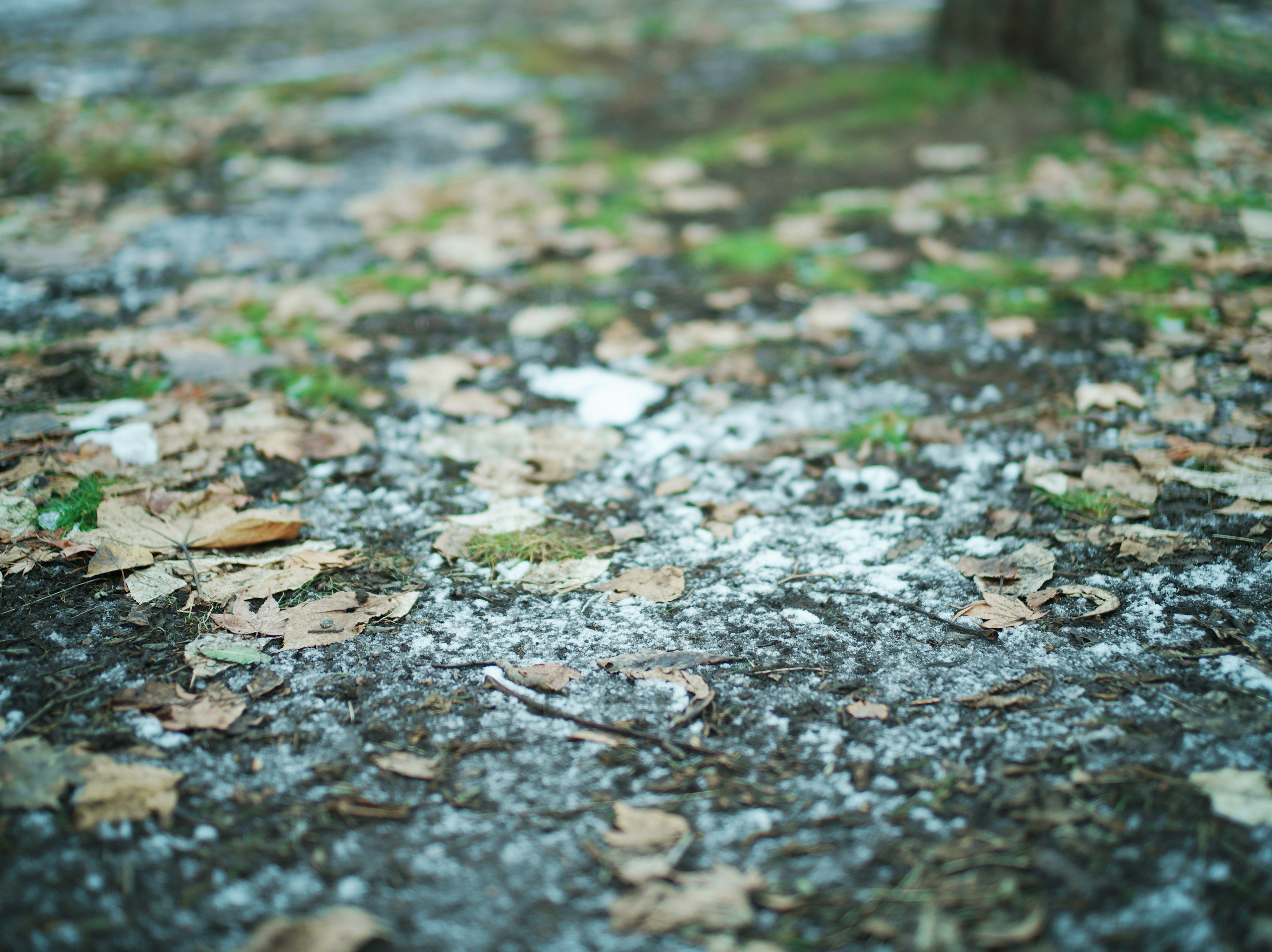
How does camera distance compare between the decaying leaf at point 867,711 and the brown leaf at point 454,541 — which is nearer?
the decaying leaf at point 867,711

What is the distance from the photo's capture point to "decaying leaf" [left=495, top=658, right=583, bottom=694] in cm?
153

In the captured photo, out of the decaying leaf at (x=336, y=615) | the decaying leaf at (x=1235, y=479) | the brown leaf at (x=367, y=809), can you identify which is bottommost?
the brown leaf at (x=367, y=809)

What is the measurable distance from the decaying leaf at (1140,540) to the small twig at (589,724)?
1.05 metres

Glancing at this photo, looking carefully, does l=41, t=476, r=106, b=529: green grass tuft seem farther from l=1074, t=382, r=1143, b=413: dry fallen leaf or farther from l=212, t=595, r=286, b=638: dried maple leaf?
l=1074, t=382, r=1143, b=413: dry fallen leaf

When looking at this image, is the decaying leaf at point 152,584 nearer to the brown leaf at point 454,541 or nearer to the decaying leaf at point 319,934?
the brown leaf at point 454,541

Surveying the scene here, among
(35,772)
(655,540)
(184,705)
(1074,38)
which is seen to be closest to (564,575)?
(655,540)

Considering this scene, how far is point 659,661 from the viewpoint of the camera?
5.22 feet

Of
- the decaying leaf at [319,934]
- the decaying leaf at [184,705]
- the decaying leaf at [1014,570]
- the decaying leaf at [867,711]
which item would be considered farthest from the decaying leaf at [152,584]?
the decaying leaf at [1014,570]

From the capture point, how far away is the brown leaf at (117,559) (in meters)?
1.73

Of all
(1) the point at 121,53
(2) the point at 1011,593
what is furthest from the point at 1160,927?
(1) the point at 121,53

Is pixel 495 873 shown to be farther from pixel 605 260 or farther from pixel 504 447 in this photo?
pixel 605 260

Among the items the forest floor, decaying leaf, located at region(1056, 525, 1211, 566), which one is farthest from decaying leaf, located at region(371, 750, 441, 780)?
decaying leaf, located at region(1056, 525, 1211, 566)

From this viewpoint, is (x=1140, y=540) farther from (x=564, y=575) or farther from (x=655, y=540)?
(x=564, y=575)

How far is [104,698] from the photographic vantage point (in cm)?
146
